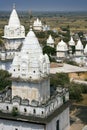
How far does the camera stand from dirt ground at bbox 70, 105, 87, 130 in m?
26.2

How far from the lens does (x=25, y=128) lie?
72.0ft

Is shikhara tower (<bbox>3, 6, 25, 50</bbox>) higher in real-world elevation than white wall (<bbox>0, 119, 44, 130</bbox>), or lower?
higher

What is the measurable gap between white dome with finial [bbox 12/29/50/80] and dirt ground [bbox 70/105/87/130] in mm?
5284

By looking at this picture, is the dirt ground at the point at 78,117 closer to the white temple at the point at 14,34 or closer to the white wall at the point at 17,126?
the white wall at the point at 17,126

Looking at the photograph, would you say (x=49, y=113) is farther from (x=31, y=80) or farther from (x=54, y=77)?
(x=54, y=77)

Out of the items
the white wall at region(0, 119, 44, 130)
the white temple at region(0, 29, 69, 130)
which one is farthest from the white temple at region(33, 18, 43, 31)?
the white wall at region(0, 119, 44, 130)

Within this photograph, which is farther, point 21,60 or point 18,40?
point 18,40

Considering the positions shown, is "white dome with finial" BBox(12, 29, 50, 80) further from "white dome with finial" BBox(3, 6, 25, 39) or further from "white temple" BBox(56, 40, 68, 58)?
"white temple" BBox(56, 40, 68, 58)

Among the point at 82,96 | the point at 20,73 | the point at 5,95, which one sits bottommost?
the point at 82,96

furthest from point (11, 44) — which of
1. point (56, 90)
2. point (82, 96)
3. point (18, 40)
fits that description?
point (56, 90)

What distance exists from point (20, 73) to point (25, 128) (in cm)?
328

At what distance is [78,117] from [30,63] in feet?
26.1

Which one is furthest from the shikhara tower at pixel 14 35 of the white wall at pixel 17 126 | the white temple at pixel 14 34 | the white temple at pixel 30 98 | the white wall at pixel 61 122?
the white wall at pixel 17 126

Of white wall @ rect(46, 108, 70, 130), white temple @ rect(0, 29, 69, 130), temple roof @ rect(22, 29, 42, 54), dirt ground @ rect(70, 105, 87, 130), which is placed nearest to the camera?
white temple @ rect(0, 29, 69, 130)
